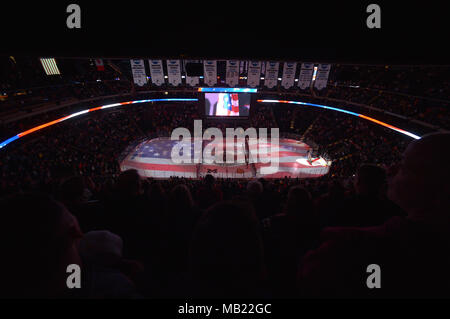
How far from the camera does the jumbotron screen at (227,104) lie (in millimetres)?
25917

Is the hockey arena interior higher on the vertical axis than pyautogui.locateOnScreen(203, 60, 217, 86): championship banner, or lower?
lower

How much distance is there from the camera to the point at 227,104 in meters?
26.3

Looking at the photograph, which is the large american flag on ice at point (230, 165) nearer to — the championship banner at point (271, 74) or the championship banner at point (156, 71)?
the championship banner at point (271, 74)

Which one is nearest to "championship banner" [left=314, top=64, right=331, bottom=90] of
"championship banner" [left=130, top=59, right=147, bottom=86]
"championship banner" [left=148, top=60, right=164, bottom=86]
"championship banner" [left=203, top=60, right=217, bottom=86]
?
"championship banner" [left=203, top=60, right=217, bottom=86]

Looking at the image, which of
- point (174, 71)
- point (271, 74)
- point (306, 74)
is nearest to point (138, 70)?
point (174, 71)

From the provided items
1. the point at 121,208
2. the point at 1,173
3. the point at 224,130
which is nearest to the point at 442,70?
the point at 224,130

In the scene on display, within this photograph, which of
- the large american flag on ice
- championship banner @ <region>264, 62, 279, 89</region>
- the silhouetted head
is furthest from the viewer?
the large american flag on ice

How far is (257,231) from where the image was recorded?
1.29 m

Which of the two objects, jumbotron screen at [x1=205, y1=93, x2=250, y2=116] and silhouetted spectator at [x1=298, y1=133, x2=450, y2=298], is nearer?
silhouetted spectator at [x1=298, y1=133, x2=450, y2=298]

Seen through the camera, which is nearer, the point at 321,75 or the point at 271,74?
the point at 321,75

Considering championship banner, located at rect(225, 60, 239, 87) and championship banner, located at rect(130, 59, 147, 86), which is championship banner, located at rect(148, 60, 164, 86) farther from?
championship banner, located at rect(225, 60, 239, 87)

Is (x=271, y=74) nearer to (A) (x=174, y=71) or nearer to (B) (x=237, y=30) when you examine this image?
(A) (x=174, y=71)

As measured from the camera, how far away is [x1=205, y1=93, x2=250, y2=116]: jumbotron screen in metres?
25.9

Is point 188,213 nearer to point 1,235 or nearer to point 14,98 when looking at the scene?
point 1,235
